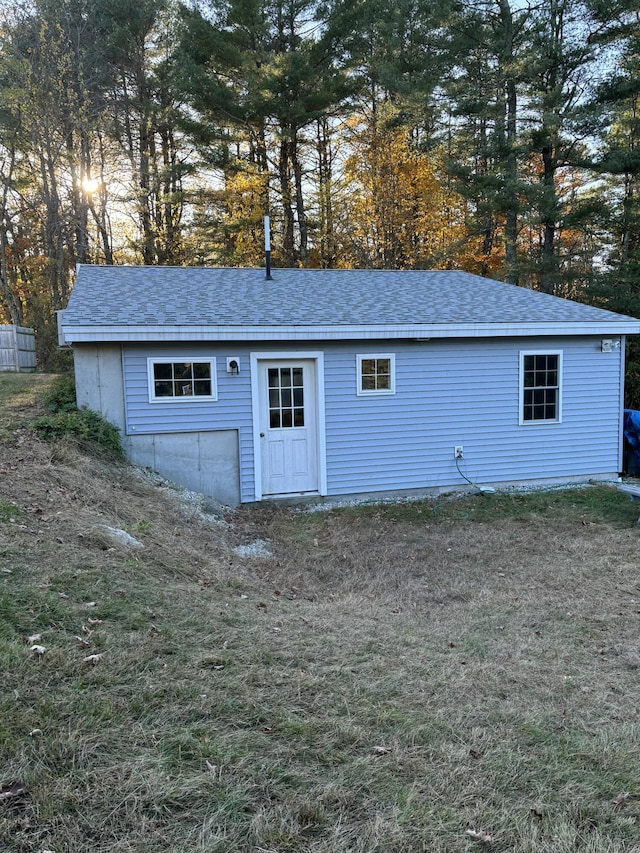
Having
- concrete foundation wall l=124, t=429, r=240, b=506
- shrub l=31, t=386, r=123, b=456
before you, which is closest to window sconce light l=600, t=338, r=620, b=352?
concrete foundation wall l=124, t=429, r=240, b=506

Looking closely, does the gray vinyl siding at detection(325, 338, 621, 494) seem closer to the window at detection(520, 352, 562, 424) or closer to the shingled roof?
the window at detection(520, 352, 562, 424)

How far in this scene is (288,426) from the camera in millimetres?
8875

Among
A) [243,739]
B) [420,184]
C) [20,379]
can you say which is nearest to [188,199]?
[420,184]

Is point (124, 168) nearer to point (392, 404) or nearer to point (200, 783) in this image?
point (392, 404)

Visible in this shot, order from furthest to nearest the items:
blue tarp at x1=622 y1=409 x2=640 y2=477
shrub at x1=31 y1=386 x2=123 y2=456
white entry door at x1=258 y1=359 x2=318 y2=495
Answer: blue tarp at x1=622 y1=409 x2=640 y2=477
white entry door at x1=258 y1=359 x2=318 y2=495
shrub at x1=31 y1=386 x2=123 y2=456

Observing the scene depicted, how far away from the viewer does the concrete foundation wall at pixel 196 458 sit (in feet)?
26.9

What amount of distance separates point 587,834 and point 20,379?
13.3m

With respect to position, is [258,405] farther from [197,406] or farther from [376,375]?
[376,375]

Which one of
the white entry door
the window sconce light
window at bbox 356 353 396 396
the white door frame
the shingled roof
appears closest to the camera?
the shingled roof

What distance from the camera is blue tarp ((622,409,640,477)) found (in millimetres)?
10438

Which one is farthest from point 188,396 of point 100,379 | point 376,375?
point 376,375

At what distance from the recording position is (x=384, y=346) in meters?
9.07

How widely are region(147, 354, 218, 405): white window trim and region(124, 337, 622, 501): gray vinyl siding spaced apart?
5cm

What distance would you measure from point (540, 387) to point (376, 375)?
290 centimetres
